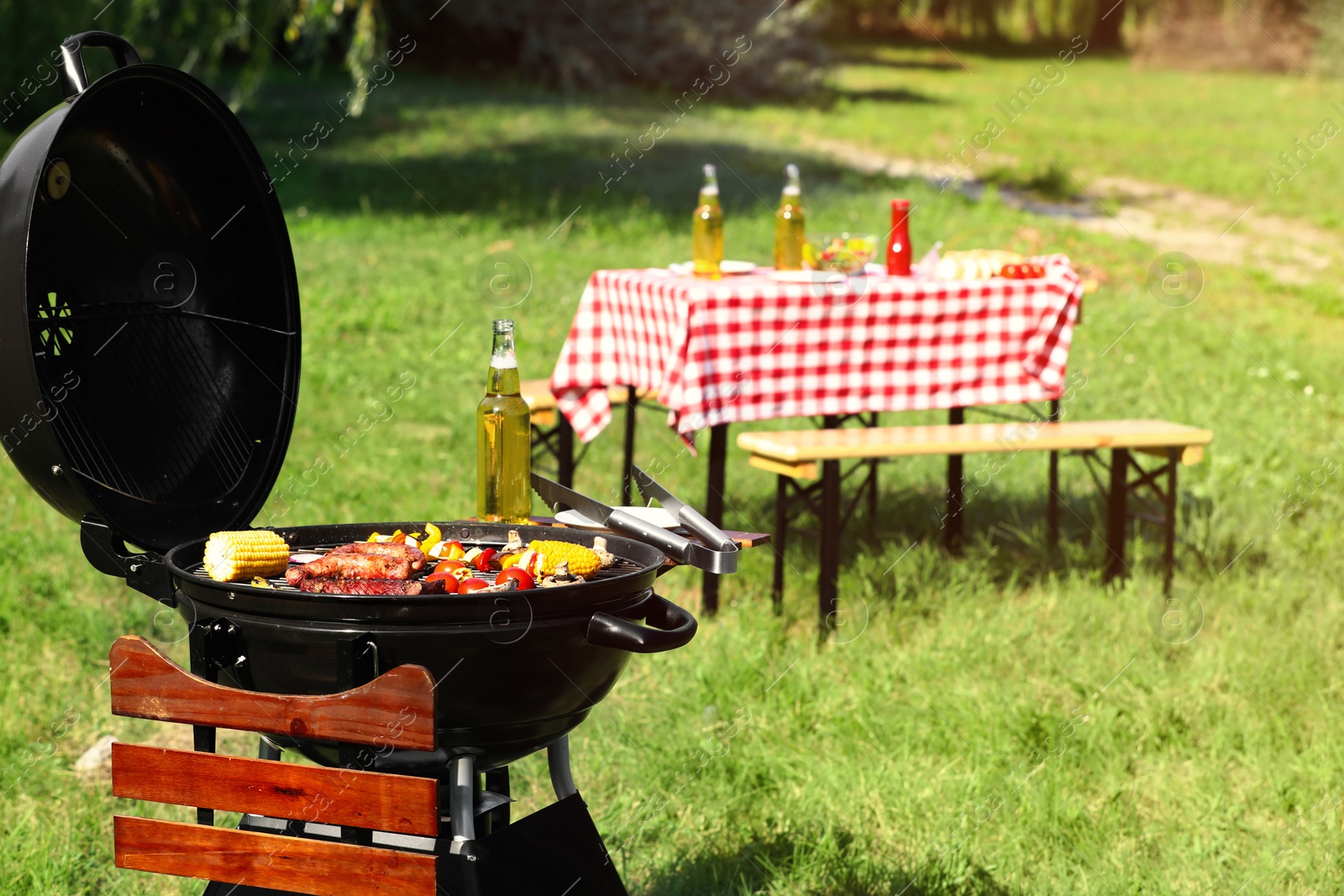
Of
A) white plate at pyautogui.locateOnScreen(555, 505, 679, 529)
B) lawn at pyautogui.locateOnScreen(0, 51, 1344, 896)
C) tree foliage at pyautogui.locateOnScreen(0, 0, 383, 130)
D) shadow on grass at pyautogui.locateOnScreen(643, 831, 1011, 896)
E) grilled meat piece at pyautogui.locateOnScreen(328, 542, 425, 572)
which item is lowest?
shadow on grass at pyautogui.locateOnScreen(643, 831, 1011, 896)

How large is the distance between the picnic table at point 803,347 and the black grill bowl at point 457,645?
2.49 m

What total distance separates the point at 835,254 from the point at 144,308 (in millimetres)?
3209

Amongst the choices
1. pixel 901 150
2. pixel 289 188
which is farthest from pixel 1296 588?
pixel 901 150

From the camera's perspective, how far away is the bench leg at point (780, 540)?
514 centimetres

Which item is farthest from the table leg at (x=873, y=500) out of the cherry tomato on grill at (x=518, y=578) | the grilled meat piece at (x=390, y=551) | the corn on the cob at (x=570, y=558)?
the cherry tomato on grill at (x=518, y=578)

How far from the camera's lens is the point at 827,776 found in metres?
3.94

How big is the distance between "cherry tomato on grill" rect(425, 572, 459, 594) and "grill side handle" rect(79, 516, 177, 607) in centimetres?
50

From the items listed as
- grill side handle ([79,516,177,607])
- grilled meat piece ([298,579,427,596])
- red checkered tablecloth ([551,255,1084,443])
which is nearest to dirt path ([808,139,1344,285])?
red checkered tablecloth ([551,255,1084,443])

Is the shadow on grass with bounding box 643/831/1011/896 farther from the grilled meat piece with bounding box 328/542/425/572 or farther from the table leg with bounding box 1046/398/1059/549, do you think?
the table leg with bounding box 1046/398/1059/549

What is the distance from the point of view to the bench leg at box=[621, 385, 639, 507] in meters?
5.73

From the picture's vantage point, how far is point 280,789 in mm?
2268

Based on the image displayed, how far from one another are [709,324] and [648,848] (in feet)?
6.60

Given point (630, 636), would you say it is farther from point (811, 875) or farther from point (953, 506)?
point (953, 506)

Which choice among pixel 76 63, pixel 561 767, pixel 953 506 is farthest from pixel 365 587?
pixel 953 506
